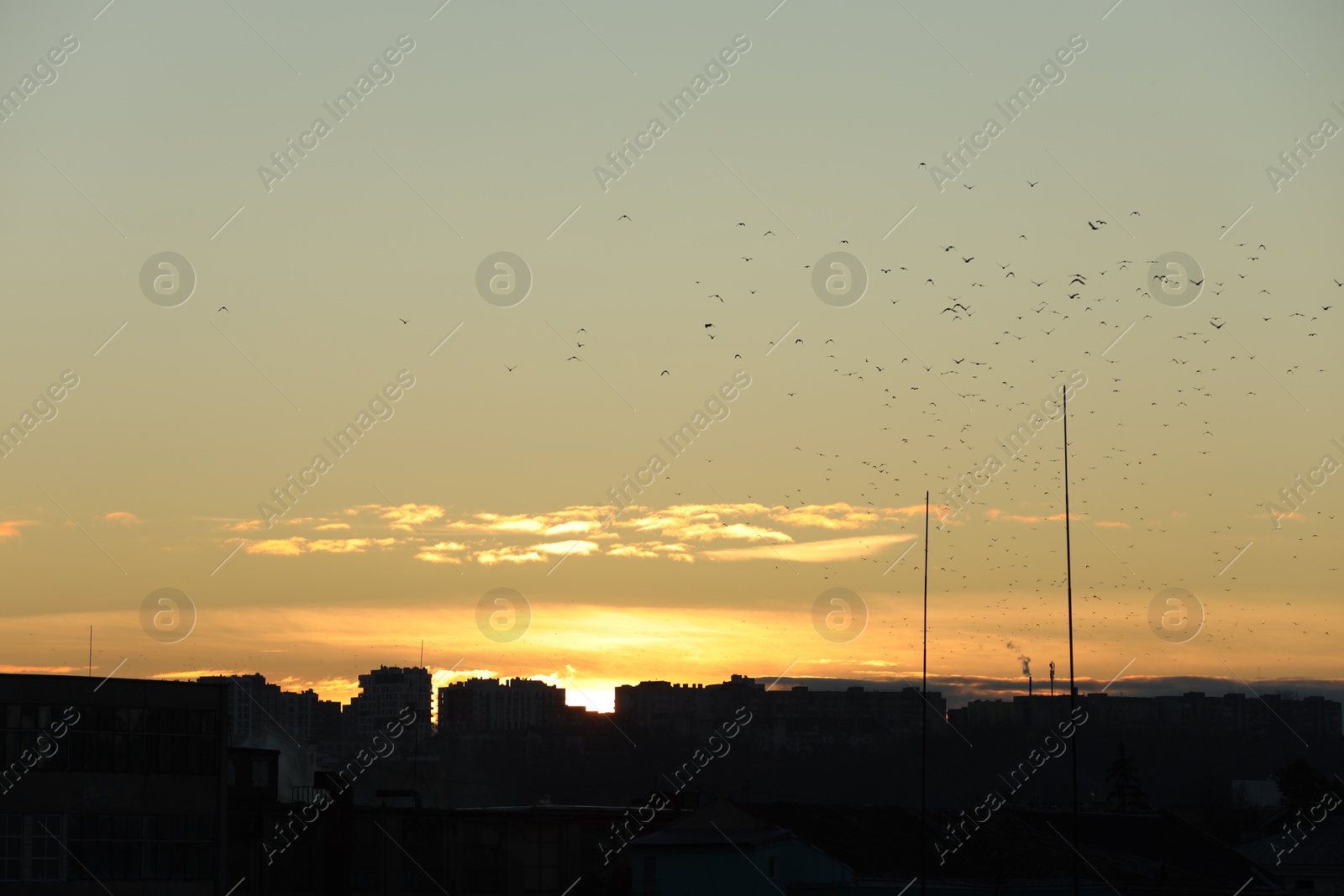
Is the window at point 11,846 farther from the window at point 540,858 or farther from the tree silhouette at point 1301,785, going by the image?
the tree silhouette at point 1301,785

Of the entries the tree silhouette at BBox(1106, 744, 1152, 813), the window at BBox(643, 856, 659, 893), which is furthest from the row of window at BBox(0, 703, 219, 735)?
the tree silhouette at BBox(1106, 744, 1152, 813)

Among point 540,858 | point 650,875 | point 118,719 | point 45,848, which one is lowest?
point 650,875

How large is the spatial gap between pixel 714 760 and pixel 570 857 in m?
120

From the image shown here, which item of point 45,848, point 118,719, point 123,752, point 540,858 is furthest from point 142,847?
point 540,858

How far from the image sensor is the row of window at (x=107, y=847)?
5884cm

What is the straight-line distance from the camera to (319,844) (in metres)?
70.2

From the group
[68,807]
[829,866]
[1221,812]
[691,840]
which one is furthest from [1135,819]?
[1221,812]

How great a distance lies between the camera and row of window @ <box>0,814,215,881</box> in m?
58.8

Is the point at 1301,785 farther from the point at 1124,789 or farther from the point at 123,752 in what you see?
the point at 123,752

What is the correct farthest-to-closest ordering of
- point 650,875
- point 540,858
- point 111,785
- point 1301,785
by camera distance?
point 1301,785
point 540,858
point 650,875
point 111,785

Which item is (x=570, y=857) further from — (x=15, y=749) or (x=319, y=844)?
(x=15, y=749)

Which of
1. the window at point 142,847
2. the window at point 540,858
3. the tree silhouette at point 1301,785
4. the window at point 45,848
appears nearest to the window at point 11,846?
the window at point 45,848

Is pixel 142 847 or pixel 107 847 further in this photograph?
pixel 142 847

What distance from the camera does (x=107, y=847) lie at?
61156 mm
